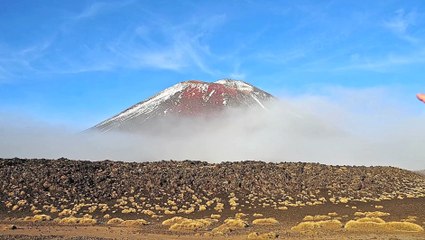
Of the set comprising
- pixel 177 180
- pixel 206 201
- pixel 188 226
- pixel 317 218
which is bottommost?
pixel 188 226

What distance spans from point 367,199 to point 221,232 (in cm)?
2325

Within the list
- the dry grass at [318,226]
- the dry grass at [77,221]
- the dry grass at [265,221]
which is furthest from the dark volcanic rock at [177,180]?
the dry grass at [318,226]

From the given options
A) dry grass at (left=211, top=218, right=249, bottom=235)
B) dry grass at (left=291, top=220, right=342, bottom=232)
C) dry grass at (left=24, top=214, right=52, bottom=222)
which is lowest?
dry grass at (left=24, top=214, right=52, bottom=222)

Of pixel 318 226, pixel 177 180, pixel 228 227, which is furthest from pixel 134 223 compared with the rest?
pixel 177 180

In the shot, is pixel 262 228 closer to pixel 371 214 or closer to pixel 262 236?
pixel 262 236

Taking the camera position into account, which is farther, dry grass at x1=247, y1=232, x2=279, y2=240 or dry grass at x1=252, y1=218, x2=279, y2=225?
dry grass at x1=252, y1=218, x2=279, y2=225

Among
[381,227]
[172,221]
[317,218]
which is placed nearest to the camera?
[381,227]

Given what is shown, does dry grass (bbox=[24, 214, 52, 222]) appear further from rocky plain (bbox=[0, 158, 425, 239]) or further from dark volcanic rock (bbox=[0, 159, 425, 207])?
dark volcanic rock (bbox=[0, 159, 425, 207])

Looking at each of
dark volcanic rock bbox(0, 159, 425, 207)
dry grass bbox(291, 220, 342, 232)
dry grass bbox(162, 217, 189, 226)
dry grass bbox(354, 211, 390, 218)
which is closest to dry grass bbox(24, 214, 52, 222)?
dark volcanic rock bbox(0, 159, 425, 207)

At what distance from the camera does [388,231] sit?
92.9 ft

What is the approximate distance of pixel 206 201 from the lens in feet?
147

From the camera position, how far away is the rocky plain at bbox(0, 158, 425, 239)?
30.0 metres

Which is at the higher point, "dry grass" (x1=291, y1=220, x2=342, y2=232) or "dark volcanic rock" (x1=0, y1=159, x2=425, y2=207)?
"dark volcanic rock" (x1=0, y1=159, x2=425, y2=207)

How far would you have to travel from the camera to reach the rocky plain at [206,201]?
30016 millimetres
